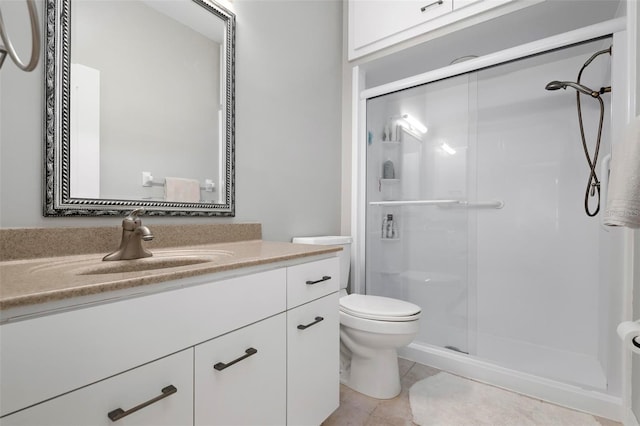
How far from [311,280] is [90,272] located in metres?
0.72

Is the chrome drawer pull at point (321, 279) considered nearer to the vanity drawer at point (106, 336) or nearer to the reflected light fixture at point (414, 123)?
the vanity drawer at point (106, 336)

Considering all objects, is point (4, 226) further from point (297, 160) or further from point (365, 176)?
point (365, 176)

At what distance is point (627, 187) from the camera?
3.12 feet

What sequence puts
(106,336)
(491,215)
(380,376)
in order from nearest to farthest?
(106,336)
(380,376)
(491,215)

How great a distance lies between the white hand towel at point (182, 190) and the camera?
4.21ft

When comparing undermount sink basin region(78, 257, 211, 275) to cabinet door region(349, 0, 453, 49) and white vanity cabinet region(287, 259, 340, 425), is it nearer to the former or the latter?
white vanity cabinet region(287, 259, 340, 425)

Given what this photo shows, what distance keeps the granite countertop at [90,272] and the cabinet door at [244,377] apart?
8.2 inches

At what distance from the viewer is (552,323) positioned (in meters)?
2.23

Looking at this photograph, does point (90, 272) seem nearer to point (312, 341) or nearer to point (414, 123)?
point (312, 341)

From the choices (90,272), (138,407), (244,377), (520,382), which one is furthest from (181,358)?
(520,382)

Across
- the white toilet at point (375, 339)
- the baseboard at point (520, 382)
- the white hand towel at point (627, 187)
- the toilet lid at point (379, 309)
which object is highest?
the white hand towel at point (627, 187)

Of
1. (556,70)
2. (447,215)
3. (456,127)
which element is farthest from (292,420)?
(556,70)

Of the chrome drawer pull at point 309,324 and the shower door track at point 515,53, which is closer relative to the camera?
the chrome drawer pull at point 309,324

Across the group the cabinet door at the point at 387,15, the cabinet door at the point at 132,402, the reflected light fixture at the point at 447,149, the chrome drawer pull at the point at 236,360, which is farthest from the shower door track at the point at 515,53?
the cabinet door at the point at 132,402
